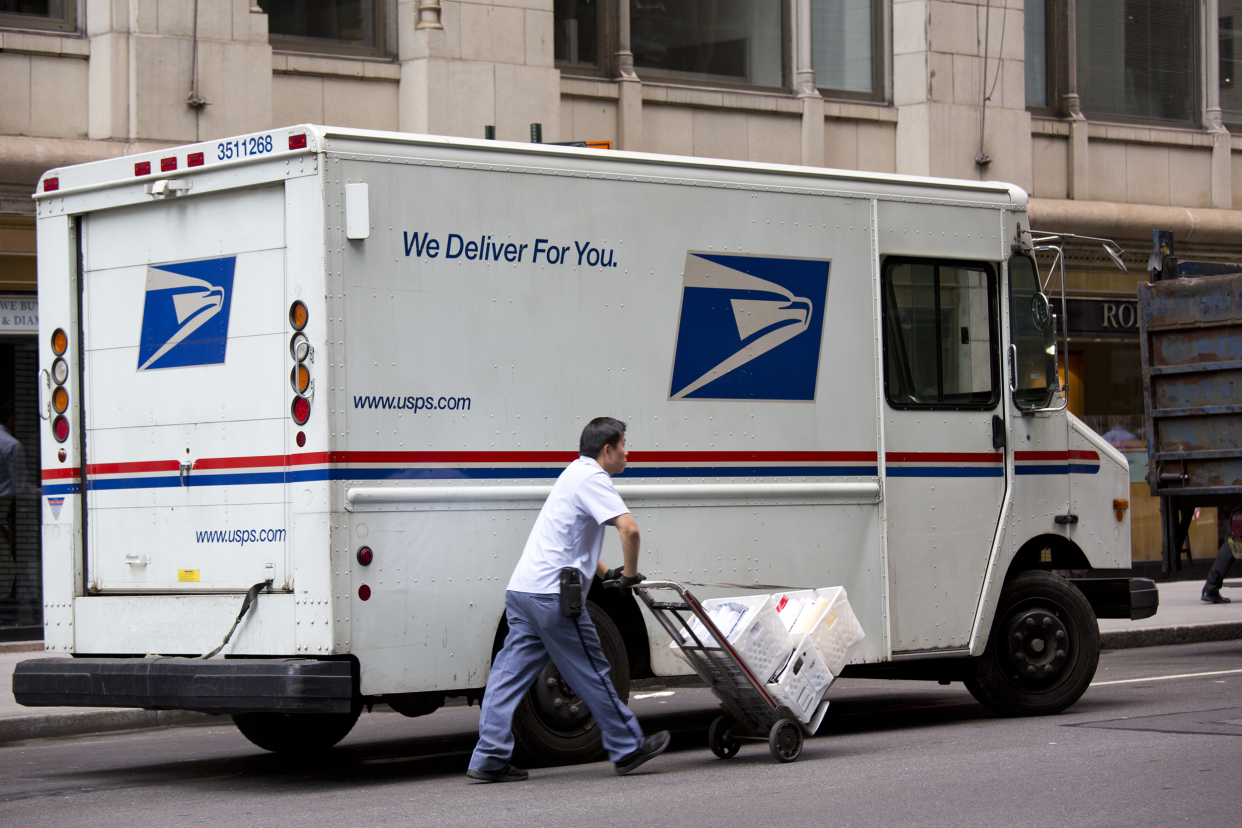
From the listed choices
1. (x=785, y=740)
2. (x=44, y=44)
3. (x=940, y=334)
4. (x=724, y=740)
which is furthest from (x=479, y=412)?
(x=44, y=44)

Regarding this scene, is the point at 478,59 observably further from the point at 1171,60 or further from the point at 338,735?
the point at 1171,60

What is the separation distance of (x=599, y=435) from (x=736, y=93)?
34.8ft

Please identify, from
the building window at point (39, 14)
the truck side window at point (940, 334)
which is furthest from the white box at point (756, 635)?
the building window at point (39, 14)

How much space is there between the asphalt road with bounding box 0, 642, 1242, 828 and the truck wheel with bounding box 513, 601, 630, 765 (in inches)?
4.3

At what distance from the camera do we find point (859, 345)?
911 cm

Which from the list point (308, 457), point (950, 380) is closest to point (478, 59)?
point (950, 380)

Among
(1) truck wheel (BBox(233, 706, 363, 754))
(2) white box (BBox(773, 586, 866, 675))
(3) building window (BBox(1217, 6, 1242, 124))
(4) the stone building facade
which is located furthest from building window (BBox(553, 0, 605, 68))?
(2) white box (BBox(773, 586, 866, 675))

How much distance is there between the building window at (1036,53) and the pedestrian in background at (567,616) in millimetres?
13887

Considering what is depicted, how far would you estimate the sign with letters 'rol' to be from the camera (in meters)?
8.56

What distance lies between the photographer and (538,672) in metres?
7.73

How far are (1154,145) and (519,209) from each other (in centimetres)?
1444

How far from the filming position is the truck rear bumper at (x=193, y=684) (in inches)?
288

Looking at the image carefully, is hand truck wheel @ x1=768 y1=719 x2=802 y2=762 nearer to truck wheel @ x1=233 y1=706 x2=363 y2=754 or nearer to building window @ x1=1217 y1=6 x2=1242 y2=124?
truck wheel @ x1=233 y1=706 x2=363 y2=754

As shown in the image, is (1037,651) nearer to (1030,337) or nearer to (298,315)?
(1030,337)
